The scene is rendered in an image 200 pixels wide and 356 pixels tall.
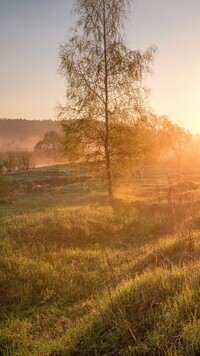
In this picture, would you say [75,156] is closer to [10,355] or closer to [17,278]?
[17,278]

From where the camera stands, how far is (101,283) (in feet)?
30.7

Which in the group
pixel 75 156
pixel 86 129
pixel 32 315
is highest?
pixel 86 129

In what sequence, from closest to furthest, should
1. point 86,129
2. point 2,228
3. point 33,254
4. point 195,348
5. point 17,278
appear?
1. point 195,348
2. point 17,278
3. point 33,254
4. point 2,228
5. point 86,129

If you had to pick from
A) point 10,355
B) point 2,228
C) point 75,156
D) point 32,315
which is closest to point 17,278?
point 32,315

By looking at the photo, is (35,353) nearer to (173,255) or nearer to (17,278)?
(17,278)

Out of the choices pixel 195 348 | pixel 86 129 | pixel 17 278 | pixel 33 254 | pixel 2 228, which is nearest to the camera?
pixel 195 348

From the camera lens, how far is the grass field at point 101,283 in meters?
5.24

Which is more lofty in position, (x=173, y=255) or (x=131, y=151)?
(x=131, y=151)

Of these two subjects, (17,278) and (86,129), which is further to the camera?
(86,129)

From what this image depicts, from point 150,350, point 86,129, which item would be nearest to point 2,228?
point 86,129

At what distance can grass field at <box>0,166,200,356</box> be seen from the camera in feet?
17.2

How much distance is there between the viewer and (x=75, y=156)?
835 inches

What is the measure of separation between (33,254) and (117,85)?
498 inches

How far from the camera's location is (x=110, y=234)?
15.0 m
